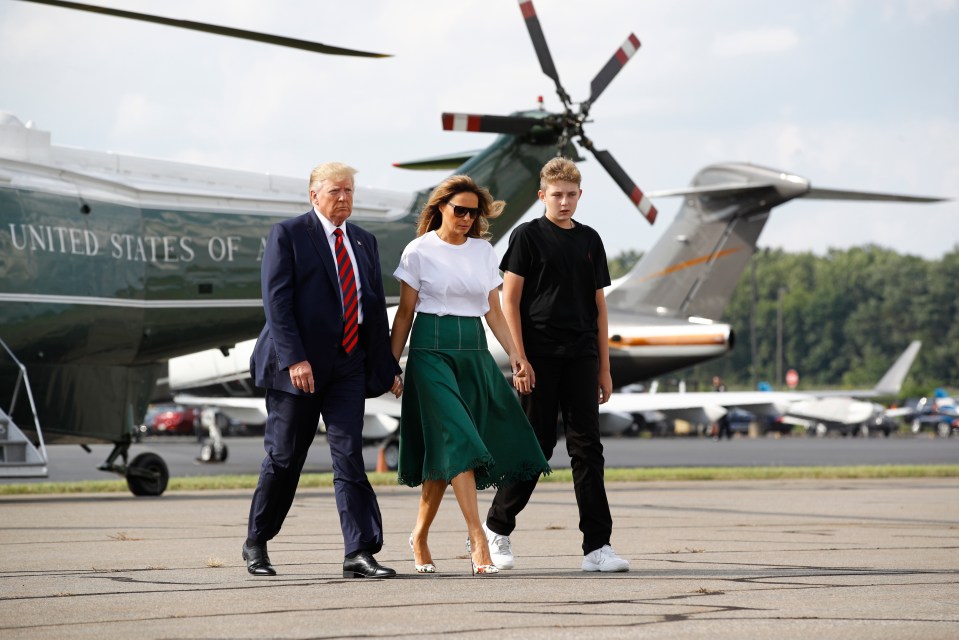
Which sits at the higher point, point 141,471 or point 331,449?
point 331,449

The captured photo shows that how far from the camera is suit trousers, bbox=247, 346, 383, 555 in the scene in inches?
257

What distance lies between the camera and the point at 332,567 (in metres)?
7.06

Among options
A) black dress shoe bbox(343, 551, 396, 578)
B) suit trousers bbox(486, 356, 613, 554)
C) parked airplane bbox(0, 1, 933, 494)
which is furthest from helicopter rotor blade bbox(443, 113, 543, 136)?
black dress shoe bbox(343, 551, 396, 578)

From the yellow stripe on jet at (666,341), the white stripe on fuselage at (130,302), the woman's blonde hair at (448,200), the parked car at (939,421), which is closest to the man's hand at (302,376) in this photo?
the woman's blonde hair at (448,200)

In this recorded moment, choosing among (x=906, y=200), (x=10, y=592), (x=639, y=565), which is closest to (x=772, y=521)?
(x=639, y=565)

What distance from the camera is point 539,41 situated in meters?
19.3

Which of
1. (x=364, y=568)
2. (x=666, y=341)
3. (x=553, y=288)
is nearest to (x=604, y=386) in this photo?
(x=553, y=288)

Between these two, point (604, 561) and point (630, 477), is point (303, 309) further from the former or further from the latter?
point (630, 477)

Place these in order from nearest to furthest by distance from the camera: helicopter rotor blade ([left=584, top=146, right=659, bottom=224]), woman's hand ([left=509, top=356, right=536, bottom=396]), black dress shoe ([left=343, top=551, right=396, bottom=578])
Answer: black dress shoe ([left=343, top=551, right=396, bottom=578]) < woman's hand ([left=509, top=356, right=536, bottom=396]) < helicopter rotor blade ([left=584, top=146, right=659, bottom=224])

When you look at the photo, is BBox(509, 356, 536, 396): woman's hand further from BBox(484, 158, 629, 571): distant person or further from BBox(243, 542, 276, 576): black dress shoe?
BBox(243, 542, 276, 576): black dress shoe

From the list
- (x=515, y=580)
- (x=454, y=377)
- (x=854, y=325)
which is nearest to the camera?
(x=515, y=580)

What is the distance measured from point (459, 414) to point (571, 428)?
0.69m

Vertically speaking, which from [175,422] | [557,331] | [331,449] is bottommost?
[175,422]

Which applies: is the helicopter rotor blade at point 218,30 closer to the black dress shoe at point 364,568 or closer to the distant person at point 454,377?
the distant person at point 454,377
